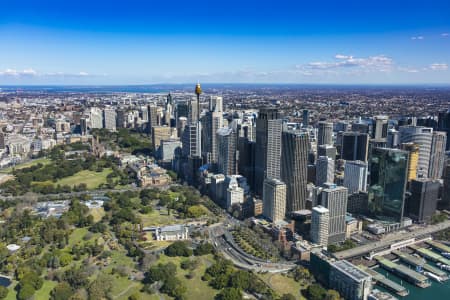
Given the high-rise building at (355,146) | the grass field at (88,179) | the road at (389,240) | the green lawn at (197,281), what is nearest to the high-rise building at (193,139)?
the grass field at (88,179)

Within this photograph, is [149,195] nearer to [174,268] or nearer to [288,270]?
[174,268]

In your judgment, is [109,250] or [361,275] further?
[109,250]

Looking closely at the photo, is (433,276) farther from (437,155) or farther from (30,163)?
(30,163)

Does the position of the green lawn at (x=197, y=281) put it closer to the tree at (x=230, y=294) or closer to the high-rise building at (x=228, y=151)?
the tree at (x=230, y=294)

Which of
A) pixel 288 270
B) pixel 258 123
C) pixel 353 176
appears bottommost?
pixel 288 270

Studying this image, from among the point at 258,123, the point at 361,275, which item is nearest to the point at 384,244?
the point at 361,275

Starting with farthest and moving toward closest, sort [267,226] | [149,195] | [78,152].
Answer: [78,152], [149,195], [267,226]
